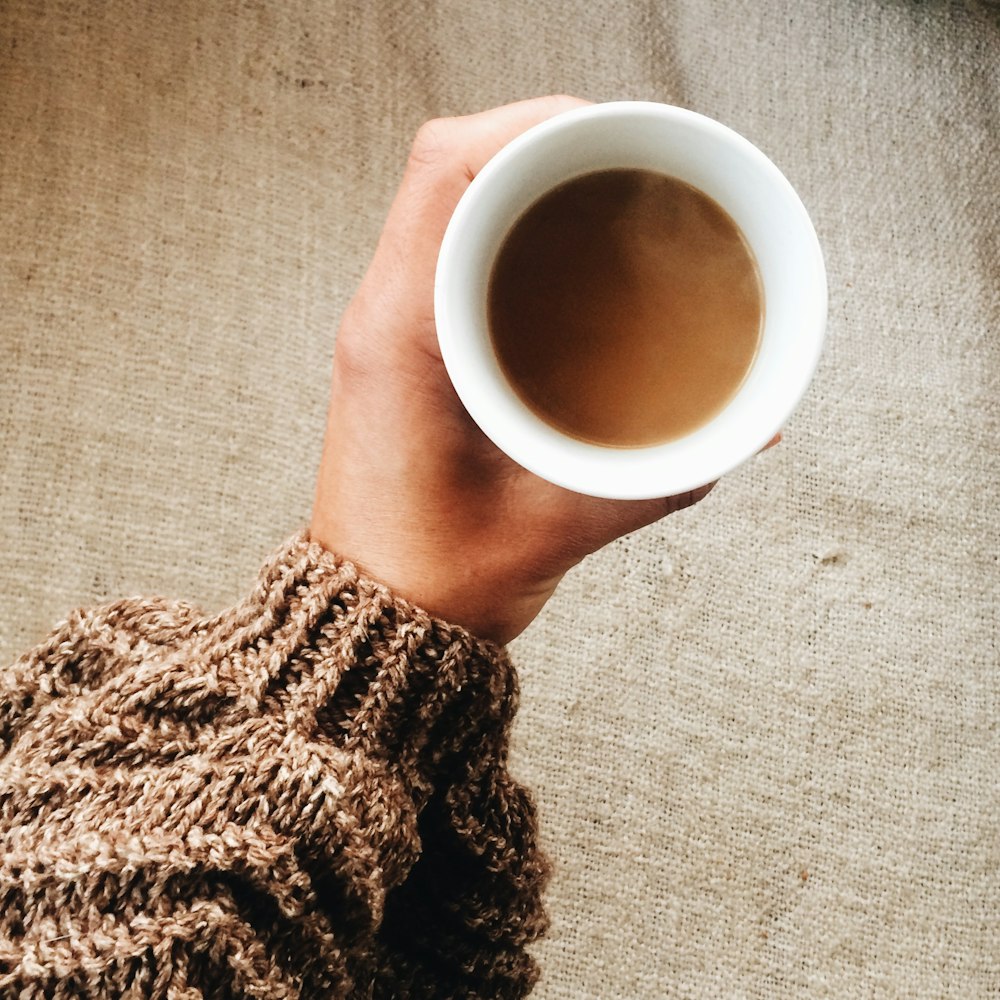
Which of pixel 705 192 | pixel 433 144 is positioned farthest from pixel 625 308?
pixel 433 144

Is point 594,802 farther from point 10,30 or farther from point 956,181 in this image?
point 10,30

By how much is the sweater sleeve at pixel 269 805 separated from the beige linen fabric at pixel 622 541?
0.30m

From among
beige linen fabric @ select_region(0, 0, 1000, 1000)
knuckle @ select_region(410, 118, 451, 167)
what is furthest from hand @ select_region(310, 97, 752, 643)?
beige linen fabric @ select_region(0, 0, 1000, 1000)

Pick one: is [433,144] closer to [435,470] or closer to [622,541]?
[435,470]

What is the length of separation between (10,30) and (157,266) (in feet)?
1.02

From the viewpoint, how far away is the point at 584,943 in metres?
1.00

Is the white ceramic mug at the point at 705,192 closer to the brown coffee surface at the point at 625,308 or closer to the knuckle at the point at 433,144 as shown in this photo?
the brown coffee surface at the point at 625,308

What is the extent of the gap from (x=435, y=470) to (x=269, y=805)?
0.25 meters

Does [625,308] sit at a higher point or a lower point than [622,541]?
higher

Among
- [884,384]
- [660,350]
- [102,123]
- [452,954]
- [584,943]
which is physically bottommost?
[584,943]

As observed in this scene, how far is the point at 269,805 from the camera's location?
1.94ft

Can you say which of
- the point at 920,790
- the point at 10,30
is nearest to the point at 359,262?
the point at 10,30

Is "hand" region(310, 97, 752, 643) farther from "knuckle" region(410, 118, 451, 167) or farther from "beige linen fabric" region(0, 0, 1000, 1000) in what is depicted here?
"beige linen fabric" region(0, 0, 1000, 1000)

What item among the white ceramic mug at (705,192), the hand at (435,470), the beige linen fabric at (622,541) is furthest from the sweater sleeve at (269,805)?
the beige linen fabric at (622,541)
